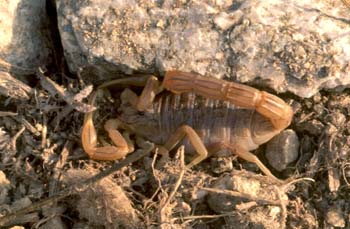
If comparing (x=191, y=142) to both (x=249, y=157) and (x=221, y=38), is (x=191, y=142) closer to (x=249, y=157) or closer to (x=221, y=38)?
(x=249, y=157)

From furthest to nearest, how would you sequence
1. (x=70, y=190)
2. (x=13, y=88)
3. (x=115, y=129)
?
1. (x=115, y=129)
2. (x=13, y=88)
3. (x=70, y=190)

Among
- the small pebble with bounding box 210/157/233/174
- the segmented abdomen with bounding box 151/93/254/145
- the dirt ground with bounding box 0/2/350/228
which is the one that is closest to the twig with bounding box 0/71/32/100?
the dirt ground with bounding box 0/2/350/228

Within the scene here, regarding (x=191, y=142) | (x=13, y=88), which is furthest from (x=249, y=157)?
(x=13, y=88)

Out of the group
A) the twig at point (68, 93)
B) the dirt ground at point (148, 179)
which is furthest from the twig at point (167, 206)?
the twig at point (68, 93)

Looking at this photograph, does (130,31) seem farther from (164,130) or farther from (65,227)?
(65,227)

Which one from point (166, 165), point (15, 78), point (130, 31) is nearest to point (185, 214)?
point (166, 165)

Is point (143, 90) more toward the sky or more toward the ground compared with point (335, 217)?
more toward the sky

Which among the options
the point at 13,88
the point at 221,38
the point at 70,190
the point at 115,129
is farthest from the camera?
the point at 115,129

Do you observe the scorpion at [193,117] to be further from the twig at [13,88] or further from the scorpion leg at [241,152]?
the twig at [13,88]
